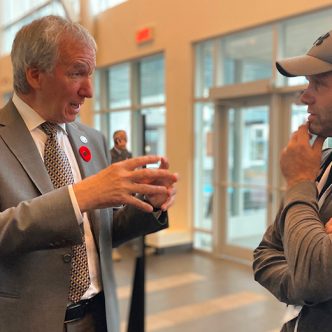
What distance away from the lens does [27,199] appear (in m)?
1.29

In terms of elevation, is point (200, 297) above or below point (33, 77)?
below

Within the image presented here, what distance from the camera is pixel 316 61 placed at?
1154mm

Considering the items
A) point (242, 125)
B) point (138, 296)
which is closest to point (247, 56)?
point (242, 125)

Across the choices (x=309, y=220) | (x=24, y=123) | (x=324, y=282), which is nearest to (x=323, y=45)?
(x=309, y=220)

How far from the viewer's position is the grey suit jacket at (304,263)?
101cm

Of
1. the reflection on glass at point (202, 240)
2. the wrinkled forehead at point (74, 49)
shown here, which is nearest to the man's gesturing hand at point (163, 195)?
the wrinkled forehead at point (74, 49)

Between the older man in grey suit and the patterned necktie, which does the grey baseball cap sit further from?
the patterned necktie

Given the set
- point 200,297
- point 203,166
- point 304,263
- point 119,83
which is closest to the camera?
point 304,263

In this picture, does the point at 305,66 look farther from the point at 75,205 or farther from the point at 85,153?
the point at 85,153

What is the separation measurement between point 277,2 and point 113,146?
4.63 meters

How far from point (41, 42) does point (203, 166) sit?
20.3ft

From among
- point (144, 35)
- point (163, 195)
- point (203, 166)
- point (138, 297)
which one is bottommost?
point (138, 297)

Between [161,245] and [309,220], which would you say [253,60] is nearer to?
[161,245]

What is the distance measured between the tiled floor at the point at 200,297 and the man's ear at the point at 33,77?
3223 mm
